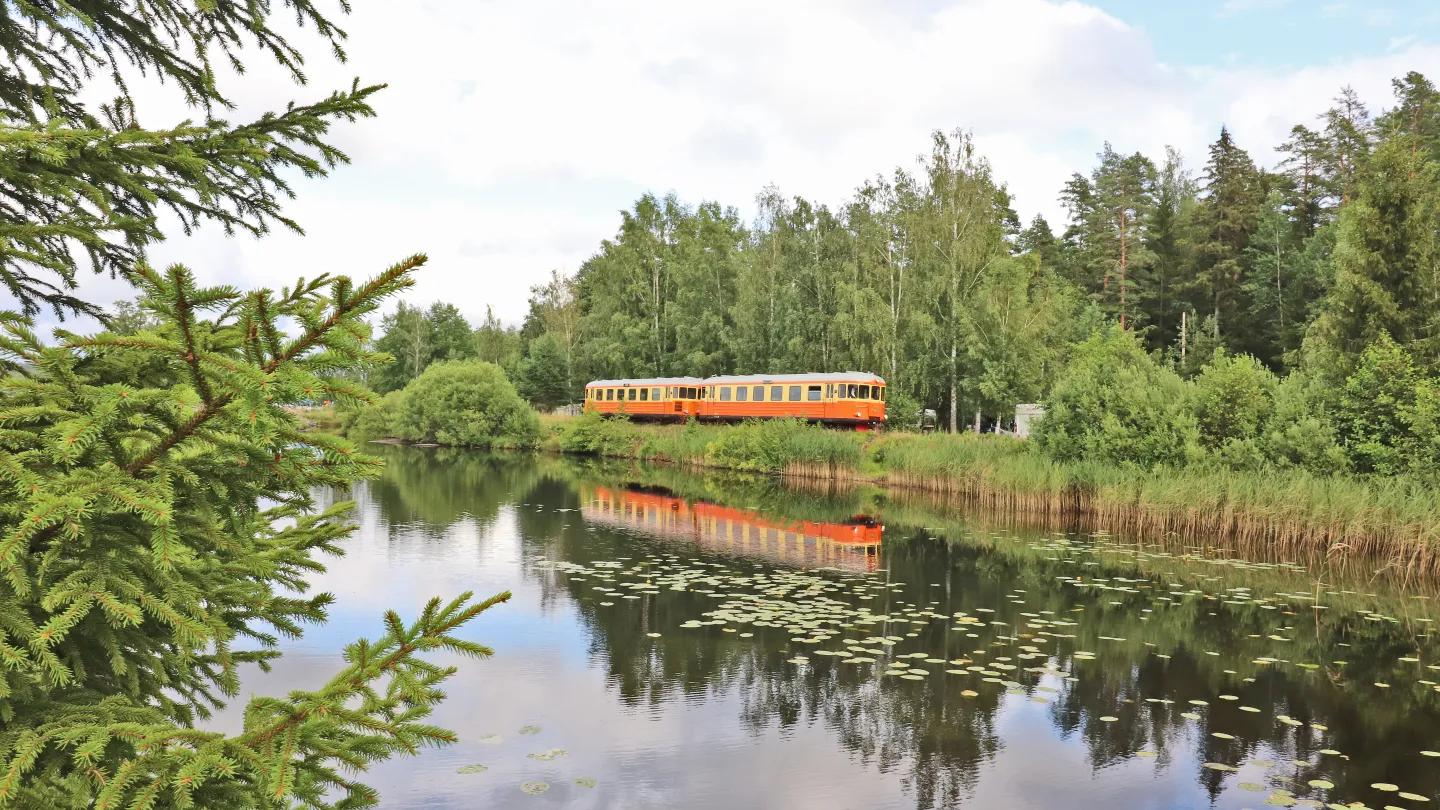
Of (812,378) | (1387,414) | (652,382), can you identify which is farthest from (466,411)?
(1387,414)

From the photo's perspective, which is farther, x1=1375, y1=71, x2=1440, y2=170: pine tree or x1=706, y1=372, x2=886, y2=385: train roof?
x1=1375, y1=71, x2=1440, y2=170: pine tree

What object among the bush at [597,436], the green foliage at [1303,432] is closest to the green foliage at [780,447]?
the bush at [597,436]

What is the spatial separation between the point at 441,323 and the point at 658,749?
208ft

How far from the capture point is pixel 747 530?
17.8 meters

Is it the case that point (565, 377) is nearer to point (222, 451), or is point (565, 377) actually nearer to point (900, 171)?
point (900, 171)

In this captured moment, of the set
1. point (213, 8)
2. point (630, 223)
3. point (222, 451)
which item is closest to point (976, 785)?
point (222, 451)

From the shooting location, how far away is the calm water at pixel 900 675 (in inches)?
247

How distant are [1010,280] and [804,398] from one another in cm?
931

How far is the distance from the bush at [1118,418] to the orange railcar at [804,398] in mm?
9185

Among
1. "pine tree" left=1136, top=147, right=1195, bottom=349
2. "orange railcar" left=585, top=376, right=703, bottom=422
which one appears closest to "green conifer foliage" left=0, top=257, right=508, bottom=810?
"orange railcar" left=585, top=376, right=703, bottom=422

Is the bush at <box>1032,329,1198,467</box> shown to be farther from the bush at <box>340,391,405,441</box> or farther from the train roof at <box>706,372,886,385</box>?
the bush at <box>340,391,405,441</box>

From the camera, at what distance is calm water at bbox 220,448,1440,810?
247 inches

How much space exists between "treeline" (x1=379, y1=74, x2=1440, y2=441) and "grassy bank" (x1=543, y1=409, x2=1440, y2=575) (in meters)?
4.24

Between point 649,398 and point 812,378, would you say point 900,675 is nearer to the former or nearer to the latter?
point 812,378
